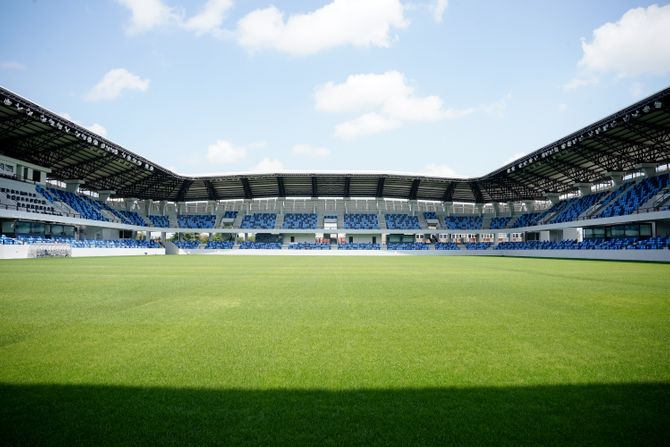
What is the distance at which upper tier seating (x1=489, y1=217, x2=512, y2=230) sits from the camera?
2694 inches

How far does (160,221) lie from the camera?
69.6 metres

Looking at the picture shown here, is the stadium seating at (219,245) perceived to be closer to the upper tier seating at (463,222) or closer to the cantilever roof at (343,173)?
the cantilever roof at (343,173)

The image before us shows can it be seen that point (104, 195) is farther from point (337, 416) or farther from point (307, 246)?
point (337, 416)

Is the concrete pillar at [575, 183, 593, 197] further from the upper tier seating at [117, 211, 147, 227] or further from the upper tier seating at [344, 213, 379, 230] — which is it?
the upper tier seating at [117, 211, 147, 227]

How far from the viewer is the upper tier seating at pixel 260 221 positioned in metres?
69.2

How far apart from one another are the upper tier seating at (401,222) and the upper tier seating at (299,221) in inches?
506

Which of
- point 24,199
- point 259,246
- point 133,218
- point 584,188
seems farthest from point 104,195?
point 584,188

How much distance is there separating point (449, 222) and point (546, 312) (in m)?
63.9

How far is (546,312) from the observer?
875 centimetres

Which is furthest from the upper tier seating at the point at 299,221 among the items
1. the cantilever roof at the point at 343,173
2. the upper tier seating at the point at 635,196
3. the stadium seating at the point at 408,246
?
the upper tier seating at the point at 635,196

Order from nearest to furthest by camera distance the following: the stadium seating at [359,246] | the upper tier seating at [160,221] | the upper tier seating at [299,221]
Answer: the stadium seating at [359,246] → the upper tier seating at [299,221] → the upper tier seating at [160,221]

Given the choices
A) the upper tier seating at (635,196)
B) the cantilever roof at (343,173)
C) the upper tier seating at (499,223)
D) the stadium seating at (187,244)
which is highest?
the cantilever roof at (343,173)

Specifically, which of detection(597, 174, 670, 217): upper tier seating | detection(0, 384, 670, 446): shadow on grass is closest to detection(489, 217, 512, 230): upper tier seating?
detection(597, 174, 670, 217): upper tier seating

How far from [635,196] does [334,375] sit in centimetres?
4985
